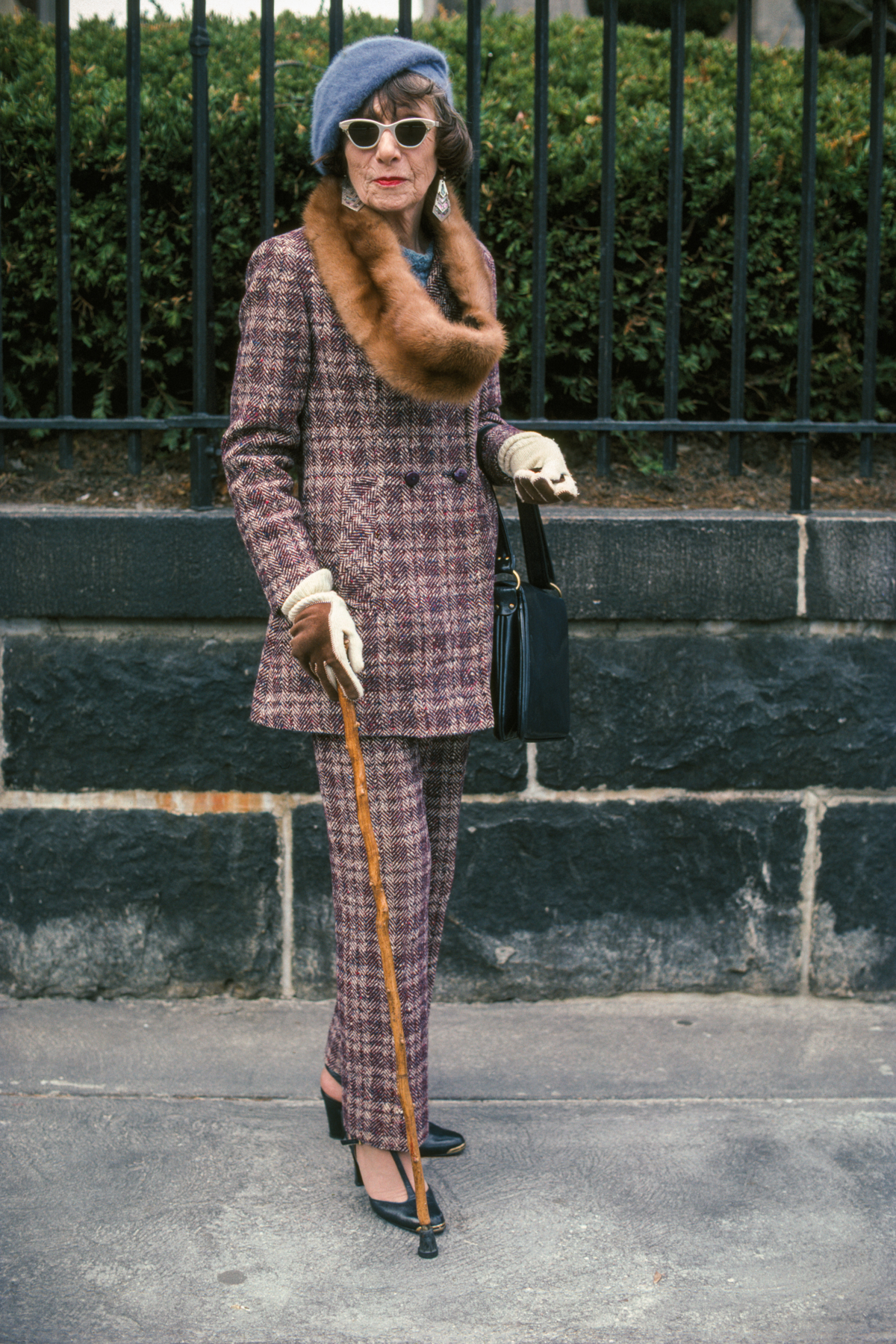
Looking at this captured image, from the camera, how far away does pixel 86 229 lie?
11.7 feet

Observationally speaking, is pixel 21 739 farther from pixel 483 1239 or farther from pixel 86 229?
pixel 483 1239

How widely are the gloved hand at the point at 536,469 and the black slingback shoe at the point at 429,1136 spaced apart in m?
1.17

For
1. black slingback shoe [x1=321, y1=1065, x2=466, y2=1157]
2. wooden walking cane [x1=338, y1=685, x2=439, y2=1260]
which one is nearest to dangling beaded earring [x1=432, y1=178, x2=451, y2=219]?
wooden walking cane [x1=338, y1=685, x2=439, y2=1260]

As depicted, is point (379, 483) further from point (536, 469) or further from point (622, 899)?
point (622, 899)

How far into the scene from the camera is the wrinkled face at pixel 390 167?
7.24ft

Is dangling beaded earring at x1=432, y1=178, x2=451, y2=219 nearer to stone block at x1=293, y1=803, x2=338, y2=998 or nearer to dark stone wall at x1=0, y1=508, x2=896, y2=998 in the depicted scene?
dark stone wall at x1=0, y1=508, x2=896, y2=998

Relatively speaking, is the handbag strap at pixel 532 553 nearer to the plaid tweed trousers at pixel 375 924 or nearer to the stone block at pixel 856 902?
the plaid tweed trousers at pixel 375 924

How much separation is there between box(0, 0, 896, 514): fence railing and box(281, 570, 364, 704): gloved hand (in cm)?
A: 124

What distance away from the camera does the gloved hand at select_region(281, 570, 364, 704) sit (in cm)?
208

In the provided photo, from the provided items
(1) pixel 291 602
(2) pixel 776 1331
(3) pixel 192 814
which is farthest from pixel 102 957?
(2) pixel 776 1331

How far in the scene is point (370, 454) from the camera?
228 cm

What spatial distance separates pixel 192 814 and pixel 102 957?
1.44ft

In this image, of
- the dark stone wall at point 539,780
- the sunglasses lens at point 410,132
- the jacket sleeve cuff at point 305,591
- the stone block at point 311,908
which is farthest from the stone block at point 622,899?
the sunglasses lens at point 410,132

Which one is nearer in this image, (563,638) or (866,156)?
(563,638)
